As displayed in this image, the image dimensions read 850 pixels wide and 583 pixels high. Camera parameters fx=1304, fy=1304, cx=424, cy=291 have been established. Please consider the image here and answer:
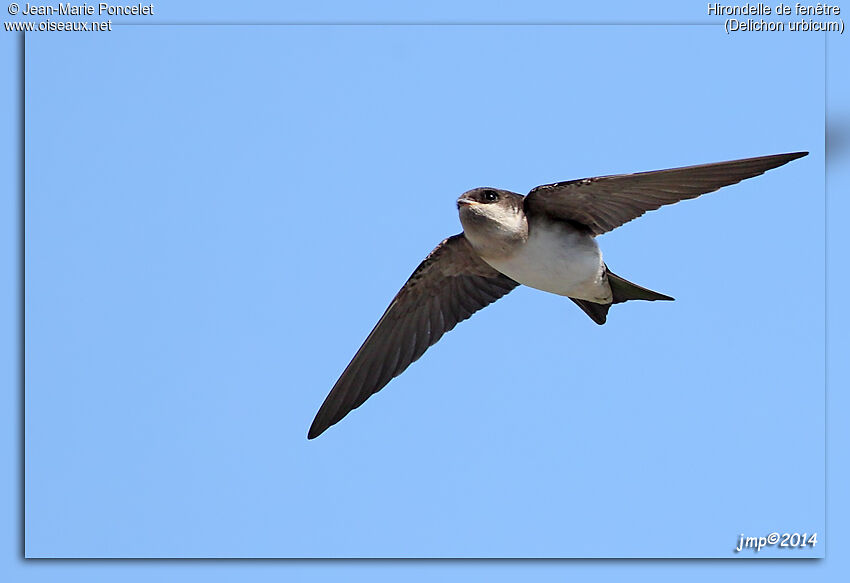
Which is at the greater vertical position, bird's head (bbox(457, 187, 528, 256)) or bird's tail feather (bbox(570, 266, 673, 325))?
bird's head (bbox(457, 187, 528, 256))

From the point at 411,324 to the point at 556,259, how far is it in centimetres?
125

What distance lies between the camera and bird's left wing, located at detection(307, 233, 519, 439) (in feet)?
25.8

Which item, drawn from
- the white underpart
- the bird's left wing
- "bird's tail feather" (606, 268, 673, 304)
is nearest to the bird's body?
the white underpart

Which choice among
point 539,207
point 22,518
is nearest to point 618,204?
point 539,207

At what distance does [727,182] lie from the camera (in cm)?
636

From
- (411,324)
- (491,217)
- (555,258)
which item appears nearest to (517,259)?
(555,258)

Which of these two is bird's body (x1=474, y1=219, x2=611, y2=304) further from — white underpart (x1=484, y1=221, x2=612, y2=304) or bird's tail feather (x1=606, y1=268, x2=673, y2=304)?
bird's tail feather (x1=606, y1=268, x2=673, y2=304)

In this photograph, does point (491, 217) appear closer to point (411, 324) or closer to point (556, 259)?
point (556, 259)

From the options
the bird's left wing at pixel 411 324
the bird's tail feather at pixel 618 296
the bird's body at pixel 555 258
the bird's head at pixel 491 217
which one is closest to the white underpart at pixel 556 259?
the bird's body at pixel 555 258

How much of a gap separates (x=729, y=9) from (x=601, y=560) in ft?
10.9

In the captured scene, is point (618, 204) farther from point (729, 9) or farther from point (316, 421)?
point (316, 421)

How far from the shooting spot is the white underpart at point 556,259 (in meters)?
7.08

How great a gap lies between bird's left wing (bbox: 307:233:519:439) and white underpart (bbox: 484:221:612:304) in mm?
658

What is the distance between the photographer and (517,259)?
23.4 ft
